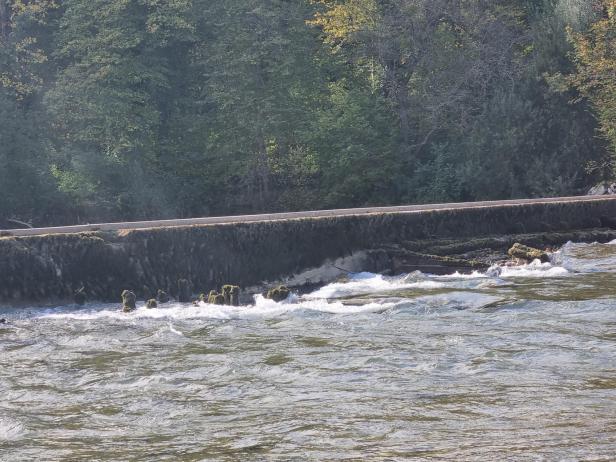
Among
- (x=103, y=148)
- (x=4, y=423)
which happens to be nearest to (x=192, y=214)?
(x=103, y=148)

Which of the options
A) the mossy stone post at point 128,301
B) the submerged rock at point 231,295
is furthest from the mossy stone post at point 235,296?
the mossy stone post at point 128,301

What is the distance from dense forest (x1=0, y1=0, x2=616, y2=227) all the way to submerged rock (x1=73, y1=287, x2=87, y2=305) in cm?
1347

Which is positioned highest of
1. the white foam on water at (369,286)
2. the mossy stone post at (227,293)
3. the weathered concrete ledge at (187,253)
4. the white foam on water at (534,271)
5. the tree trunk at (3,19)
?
the tree trunk at (3,19)

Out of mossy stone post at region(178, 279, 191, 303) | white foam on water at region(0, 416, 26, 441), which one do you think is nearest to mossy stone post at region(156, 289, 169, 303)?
mossy stone post at region(178, 279, 191, 303)

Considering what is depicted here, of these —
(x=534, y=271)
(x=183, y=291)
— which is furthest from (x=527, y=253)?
(x=183, y=291)

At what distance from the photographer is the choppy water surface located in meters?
9.58

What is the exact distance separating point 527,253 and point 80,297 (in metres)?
10.2

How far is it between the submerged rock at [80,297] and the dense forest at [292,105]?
13.5m

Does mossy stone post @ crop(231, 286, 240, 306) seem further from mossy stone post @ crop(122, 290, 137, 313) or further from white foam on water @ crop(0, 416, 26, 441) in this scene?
white foam on water @ crop(0, 416, 26, 441)

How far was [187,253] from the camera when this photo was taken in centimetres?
2095

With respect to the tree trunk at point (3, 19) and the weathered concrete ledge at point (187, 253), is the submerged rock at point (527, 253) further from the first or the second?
the tree trunk at point (3, 19)

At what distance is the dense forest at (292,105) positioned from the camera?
111 ft

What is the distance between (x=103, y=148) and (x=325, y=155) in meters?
8.02

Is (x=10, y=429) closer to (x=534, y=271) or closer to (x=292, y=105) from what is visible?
(x=534, y=271)
